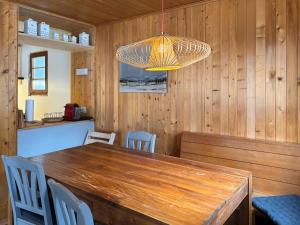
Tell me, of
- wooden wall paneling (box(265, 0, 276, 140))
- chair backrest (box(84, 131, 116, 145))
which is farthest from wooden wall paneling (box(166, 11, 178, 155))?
wooden wall paneling (box(265, 0, 276, 140))

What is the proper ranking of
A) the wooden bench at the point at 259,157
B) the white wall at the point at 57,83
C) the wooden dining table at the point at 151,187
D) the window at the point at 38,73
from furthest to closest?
the window at the point at 38,73, the white wall at the point at 57,83, the wooden bench at the point at 259,157, the wooden dining table at the point at 151,187

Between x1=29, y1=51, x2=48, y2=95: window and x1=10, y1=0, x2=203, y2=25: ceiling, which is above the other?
x1=10, y1=0, x2=203, y2=25: ceiling

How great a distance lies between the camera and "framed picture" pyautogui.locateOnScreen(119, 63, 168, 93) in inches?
118

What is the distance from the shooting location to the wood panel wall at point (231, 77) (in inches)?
87.5

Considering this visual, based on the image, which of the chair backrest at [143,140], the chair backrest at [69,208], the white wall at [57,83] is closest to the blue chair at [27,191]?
the chair backrest at [69,208]

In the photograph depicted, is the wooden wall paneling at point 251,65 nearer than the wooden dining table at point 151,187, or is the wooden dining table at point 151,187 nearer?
the wooden dining table at point 151,187

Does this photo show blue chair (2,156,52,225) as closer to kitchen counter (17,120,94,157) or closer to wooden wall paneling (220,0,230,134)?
kitchen counter (17,120,94,157)

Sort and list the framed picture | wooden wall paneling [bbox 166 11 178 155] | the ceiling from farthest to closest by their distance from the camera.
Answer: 1. the framed picture
2. wooden wall paneling [bbox 166 11 178 155]
3. the ceiling

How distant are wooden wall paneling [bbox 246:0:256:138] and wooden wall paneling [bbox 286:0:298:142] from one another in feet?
0.95

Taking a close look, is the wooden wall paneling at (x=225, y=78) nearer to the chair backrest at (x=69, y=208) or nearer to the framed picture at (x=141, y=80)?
the framed picture at (x=141, y=80)

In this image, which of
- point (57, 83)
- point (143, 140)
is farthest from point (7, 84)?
point (143, 140)

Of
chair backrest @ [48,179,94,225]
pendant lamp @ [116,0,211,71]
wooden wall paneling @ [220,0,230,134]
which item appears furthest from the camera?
wooden wall paneling @ [220,0,230,134]

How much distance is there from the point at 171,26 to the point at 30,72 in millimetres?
3271

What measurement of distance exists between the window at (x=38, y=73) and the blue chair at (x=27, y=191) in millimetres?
3022
